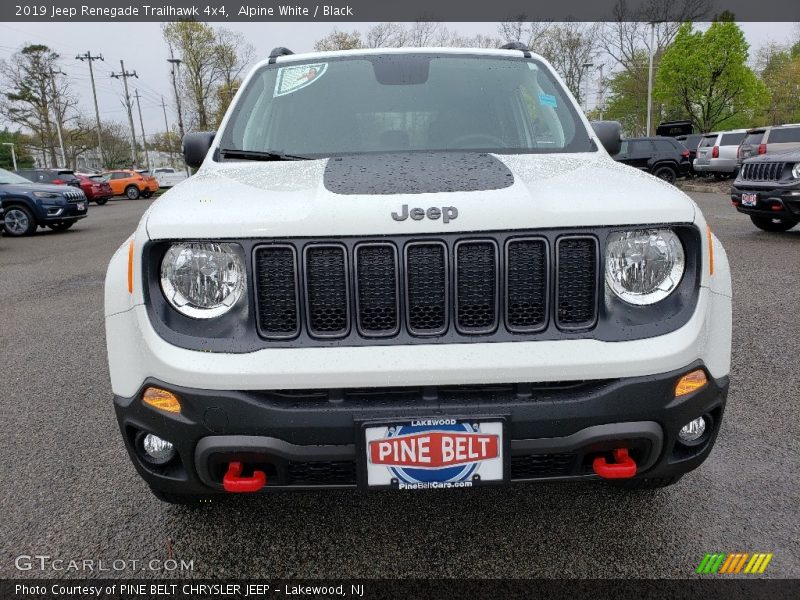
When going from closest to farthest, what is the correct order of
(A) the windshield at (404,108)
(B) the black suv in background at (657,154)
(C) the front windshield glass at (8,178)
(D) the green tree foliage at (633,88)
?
(A) the windshield at (404,108) < (C) the front windshield glass at (8,178) < (B) the black suv in background at (657,154) < (D) the green tree foliage at (633,88)

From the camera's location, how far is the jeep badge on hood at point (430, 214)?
179 cm

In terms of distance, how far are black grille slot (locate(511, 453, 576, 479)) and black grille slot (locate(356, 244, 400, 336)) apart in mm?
553

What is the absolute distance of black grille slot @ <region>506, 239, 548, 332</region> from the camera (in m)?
1.82

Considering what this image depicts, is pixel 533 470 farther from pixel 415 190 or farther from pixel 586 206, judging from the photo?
pixel 415 190

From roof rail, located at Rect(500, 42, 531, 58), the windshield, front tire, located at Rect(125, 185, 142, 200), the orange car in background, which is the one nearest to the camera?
the windshield

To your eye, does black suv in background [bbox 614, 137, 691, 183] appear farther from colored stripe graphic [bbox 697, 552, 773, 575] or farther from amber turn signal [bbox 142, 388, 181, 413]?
amber turn signal [bbox 142, 388, 181, 413]

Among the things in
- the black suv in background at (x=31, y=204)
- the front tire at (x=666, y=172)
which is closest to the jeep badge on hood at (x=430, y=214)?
the black suv in background at (x=31, y=204)

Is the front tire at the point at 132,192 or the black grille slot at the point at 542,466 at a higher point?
the black grille slot at the point at 542,466

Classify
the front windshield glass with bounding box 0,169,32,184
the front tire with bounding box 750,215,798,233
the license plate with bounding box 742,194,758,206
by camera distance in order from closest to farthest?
1. the license plate with bounding box 742,194,758,206
2. the front tire with bounding box 750,215,798,233
3. the front windshield glass with bounding box 0,169,32,184

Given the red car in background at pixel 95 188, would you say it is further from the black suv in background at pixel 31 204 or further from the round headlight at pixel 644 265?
the round headlight at pixel 644 265

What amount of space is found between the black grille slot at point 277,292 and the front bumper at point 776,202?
8535mm

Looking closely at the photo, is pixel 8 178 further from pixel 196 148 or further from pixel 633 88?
pixel 633 88

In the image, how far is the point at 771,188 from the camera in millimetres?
8477

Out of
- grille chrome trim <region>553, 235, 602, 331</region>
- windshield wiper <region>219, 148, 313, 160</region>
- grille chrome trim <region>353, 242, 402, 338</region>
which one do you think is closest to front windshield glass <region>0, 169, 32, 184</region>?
windshield wiper <region>219, 148, 313, 160</region>
